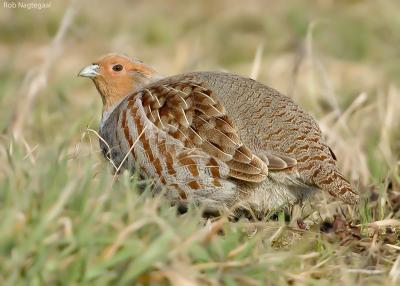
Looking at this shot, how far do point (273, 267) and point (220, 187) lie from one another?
1152mm

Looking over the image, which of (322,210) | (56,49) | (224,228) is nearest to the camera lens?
(224,228)

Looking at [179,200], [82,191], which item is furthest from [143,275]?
[179,200]

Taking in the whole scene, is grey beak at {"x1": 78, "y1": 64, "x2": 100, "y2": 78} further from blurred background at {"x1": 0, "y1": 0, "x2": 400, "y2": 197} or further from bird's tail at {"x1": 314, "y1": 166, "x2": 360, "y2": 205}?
bird's tail at {"x1": 314, "y1": 166, "x2": 360, "y2": 205}

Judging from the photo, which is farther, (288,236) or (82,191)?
(288,236)

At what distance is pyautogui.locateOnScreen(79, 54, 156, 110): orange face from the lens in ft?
17.6

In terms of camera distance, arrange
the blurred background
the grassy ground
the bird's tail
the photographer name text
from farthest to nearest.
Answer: the photographer name text < the blurred background < the bird's tail < the grassy ground

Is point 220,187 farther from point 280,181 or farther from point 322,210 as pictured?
point 322,210

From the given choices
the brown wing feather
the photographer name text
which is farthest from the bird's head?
the photographer name text

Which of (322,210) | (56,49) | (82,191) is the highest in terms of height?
(56,49)

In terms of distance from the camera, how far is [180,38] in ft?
34.2

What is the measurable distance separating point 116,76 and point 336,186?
165cm

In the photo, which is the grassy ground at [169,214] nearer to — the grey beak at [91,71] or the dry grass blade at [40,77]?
the dry grass blade at [40,77]

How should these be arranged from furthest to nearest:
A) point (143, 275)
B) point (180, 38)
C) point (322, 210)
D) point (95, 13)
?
point (95, 13), point (180, 38), point (322, 210), point (143, 275)

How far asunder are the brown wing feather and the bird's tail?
0.15 m
